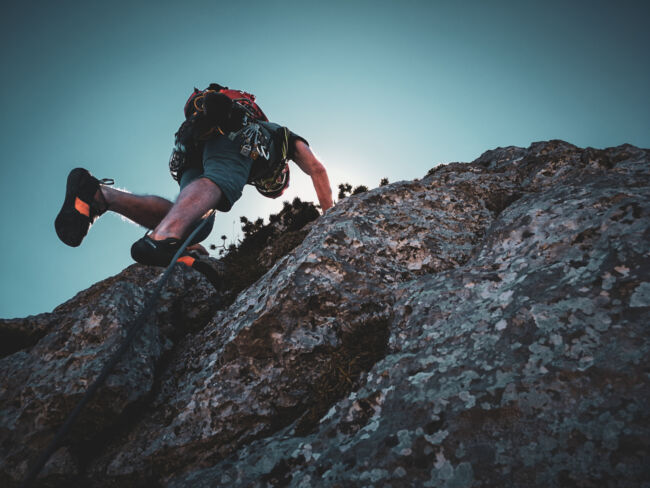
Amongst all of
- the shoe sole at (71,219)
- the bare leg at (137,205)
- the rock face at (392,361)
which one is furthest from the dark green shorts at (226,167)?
the shoe sole at (71,219)

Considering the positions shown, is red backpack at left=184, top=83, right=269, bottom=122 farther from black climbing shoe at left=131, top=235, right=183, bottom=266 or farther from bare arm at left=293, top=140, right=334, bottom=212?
black climbing shoe at left=131, top=235, right=183, bottom=266

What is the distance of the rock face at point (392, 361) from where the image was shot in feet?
3.40

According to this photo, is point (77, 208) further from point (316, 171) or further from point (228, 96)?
point (316, 171)

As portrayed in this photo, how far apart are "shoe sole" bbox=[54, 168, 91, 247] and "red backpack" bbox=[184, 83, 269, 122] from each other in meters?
1.28

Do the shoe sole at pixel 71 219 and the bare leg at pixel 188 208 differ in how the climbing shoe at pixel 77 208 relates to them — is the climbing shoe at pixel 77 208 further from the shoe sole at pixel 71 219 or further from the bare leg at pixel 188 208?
the bare leg at pixel 188 208

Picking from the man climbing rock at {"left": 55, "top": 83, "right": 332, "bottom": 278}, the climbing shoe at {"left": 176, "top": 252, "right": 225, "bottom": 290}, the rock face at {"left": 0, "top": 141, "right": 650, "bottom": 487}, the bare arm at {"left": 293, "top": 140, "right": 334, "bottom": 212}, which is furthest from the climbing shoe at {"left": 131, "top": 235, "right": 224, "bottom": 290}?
the bare arm at {"left": 293, "top": 140, "right": 334, "bottom": 212}

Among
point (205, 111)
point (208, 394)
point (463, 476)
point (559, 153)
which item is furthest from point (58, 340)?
point (559, 153)

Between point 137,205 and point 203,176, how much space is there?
0.94 meters

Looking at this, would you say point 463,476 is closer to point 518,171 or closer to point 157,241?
point 157,241

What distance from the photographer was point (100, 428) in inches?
78.3

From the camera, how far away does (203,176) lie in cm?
281

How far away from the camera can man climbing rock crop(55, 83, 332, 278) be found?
8.47 ft

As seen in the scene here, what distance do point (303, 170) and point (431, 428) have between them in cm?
313

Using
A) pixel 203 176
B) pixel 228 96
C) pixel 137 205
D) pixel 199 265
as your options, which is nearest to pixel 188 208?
pixel 203 176
